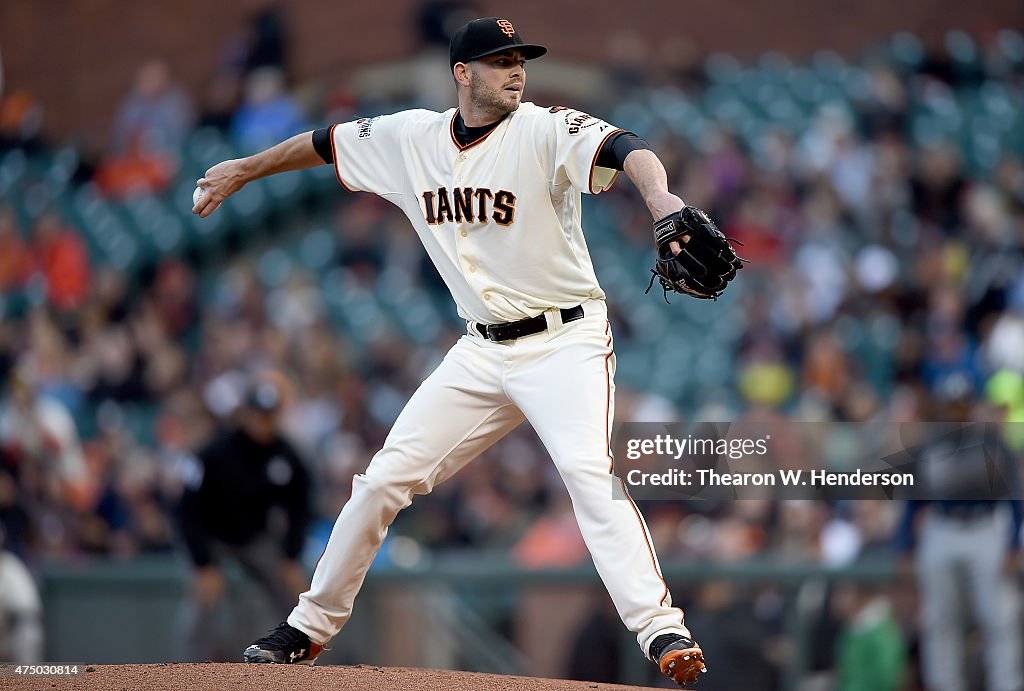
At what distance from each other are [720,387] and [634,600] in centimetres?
507

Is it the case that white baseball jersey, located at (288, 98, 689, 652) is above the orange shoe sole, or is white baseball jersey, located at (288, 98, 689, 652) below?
above

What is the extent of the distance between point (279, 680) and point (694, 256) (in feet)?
5.05

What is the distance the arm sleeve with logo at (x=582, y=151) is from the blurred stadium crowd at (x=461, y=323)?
332 centimetres

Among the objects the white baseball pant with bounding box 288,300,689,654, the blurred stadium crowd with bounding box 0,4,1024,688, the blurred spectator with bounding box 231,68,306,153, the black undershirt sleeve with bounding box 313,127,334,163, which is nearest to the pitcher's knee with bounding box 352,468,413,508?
the white baseball pant with bounding box 288,300,689,654

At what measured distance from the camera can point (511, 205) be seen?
3682 mm

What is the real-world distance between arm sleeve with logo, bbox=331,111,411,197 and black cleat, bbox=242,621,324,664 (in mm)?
1264

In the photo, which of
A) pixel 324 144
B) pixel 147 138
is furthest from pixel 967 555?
pixel 147 138

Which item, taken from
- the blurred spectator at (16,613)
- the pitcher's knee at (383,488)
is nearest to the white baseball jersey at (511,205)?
the pitcher's knee at (383,488)

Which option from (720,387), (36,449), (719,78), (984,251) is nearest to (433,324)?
(720,387)

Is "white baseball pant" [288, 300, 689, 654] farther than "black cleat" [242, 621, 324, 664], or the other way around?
"black cleat" [242, 621, 324, 664]

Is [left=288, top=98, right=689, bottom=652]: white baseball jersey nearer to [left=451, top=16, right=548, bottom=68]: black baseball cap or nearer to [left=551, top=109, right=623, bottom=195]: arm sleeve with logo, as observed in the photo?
[left=551, top=109, right=623, bottom=195]: arm sleeve with logo

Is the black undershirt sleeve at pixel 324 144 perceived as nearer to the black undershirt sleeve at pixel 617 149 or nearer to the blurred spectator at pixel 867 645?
the black undershirt sleeve at pixel 617 149

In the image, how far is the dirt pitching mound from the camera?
12.1 ft

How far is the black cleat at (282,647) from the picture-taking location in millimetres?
3928
